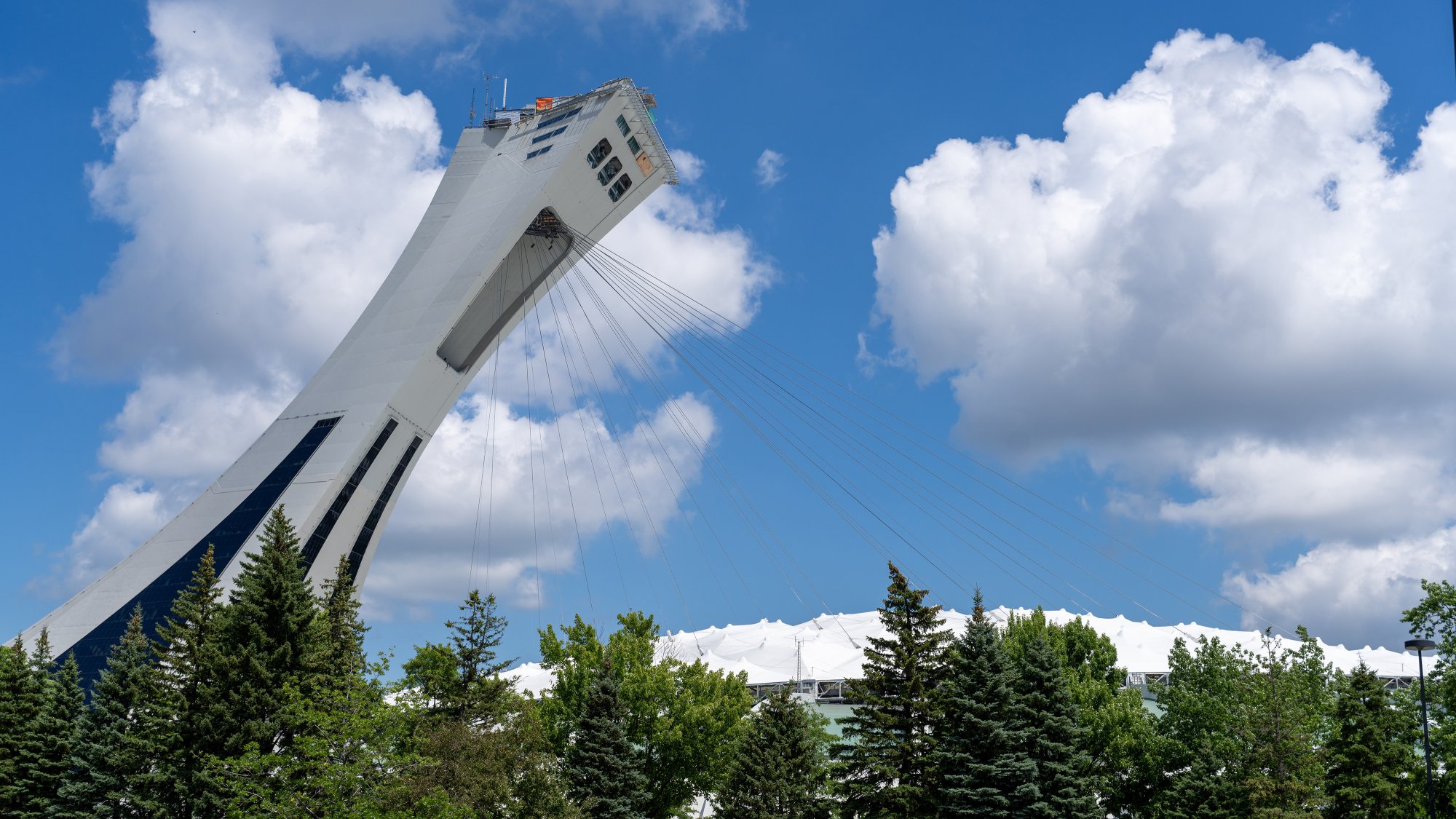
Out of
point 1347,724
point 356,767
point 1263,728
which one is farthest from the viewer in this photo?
point 1347,724

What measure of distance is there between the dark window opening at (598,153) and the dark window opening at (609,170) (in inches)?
17.8

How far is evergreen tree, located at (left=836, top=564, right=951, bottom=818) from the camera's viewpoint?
28.0 m

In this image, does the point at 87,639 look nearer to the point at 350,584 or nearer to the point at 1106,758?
the point at 350,584

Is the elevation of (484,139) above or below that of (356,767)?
above

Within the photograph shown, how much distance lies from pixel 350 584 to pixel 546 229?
66.2 ft

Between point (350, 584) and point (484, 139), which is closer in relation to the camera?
point (350, 584)

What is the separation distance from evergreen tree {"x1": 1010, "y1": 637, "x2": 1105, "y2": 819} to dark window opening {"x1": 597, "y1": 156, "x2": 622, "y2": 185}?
3198 centimetres

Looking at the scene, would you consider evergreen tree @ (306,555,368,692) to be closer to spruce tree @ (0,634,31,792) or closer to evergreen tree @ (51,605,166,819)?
evergreen tree @ (51,605,166,819)

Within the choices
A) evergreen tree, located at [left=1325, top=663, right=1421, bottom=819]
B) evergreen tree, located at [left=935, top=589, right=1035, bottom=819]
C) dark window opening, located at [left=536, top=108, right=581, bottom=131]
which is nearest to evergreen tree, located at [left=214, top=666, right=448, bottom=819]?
evergreen tree, located at [left=935, top=589, right=1035, bottom=819]

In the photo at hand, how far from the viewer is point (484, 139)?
2138 inches

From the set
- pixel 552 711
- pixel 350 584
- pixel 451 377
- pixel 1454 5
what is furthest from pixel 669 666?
pixel 1454 5

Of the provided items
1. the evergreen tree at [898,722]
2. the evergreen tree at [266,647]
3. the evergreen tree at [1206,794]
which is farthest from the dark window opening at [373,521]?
the evergreen tree at [1206,794]

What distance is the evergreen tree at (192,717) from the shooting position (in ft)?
90.3

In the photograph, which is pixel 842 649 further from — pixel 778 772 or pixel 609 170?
pixel 778 772
